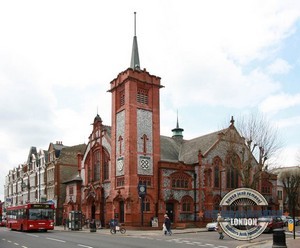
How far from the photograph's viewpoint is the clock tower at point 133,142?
152ft

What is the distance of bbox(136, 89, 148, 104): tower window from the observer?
50.2 meters

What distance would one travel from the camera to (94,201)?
54.4 meters

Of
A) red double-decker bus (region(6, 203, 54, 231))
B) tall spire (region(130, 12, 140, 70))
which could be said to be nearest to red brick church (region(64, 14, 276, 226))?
tall spire (region(130, 12, 140, 70))

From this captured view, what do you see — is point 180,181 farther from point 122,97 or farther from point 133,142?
point 122,97

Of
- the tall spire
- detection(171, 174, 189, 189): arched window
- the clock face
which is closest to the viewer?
the clock face

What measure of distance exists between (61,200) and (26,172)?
86.4 ft

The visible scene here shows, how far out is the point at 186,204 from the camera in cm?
5075

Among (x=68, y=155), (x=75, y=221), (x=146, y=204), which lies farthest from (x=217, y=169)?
(x=68, y=155)

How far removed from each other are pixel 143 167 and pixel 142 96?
28.4 feet

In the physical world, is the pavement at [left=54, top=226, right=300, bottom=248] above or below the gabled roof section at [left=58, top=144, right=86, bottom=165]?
below

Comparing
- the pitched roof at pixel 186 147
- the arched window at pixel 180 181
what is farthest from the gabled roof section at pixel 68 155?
the arched window at pixel 180 181

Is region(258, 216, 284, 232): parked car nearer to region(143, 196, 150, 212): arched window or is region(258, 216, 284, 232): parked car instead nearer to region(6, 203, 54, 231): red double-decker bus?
region(143, 196, 150, 212): arched window

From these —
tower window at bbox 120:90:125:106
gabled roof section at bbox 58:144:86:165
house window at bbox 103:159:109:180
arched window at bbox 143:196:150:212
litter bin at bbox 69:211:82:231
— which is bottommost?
litter bin at bbox 69:211:82:231

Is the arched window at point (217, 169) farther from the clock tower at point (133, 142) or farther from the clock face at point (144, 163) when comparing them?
the clock face at point (144, 163)
